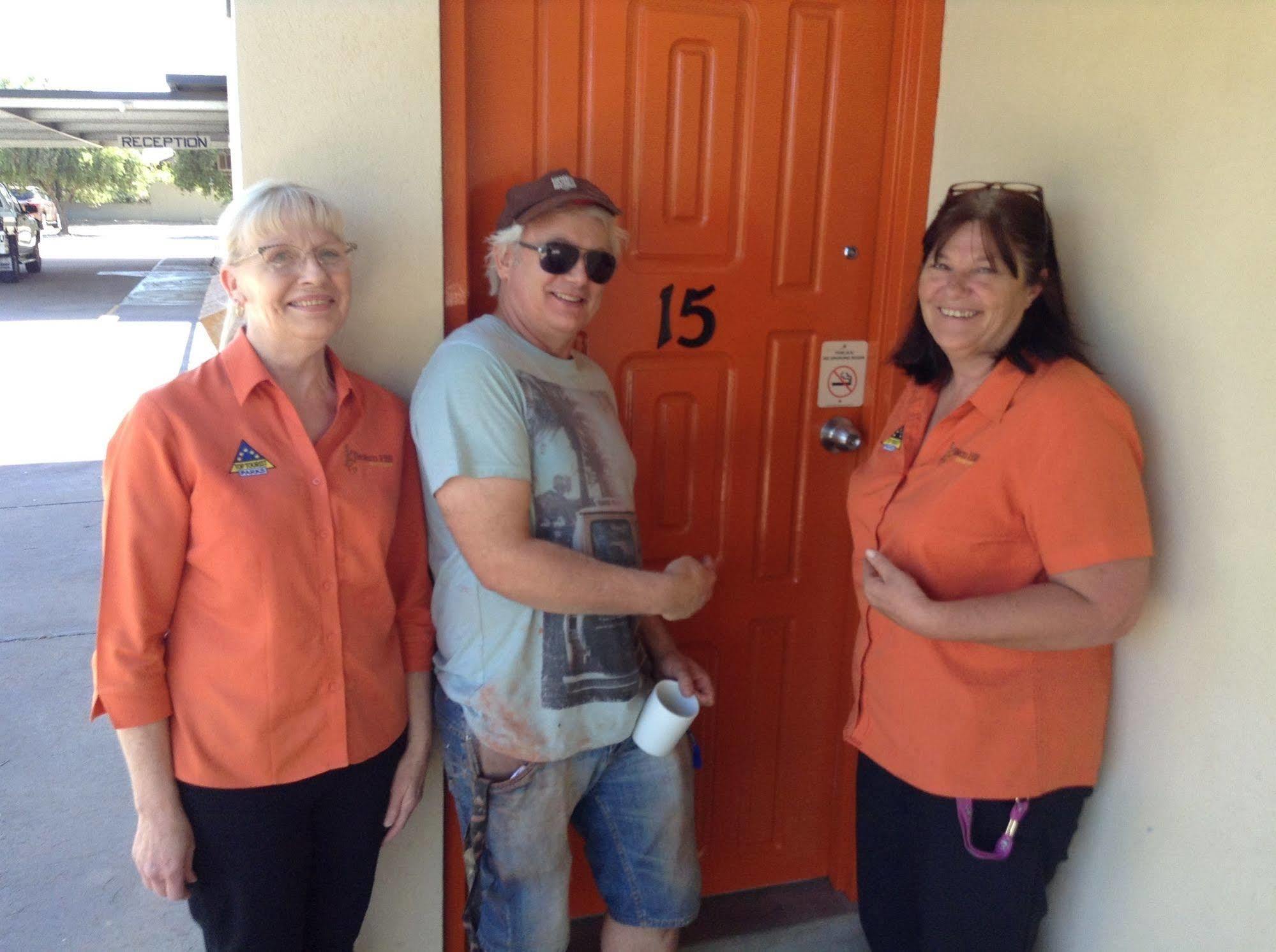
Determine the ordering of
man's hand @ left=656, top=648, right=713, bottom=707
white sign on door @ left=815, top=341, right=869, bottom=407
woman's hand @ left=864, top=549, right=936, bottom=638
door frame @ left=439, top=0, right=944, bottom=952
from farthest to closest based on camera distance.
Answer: white sign on door @ left=815, top=341, right=869, bottom=407
door frame @ left=439, top=0, right=944, bottom=952
man's hand @ left=656, top=648, right=713, bottom=707
woman's hand @ left=864, top=549, right=936, bottom=638

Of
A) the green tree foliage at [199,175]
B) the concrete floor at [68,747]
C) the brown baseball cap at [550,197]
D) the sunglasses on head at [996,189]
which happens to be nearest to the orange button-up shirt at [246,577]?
the brown baseball cap at [550,197]

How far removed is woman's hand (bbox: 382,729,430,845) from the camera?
1.99 metres

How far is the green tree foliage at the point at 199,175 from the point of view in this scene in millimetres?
43969

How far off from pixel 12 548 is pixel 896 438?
19.3ft

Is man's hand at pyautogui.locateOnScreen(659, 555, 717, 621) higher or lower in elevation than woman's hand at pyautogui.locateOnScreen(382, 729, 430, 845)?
higher

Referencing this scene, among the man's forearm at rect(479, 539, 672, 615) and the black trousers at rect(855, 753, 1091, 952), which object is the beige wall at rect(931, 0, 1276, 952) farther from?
the man's forearm at rect(479, 539, 672, 615)

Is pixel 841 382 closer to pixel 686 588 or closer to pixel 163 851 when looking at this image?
pixel 686 588

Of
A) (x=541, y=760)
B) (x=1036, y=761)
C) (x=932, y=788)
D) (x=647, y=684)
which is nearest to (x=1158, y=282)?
(x=1036, y=761)

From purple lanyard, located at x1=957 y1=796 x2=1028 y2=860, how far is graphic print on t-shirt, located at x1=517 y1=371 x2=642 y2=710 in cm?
66

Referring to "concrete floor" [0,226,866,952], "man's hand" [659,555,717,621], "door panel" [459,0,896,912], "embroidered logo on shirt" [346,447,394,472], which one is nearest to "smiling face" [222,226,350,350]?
"embroidered logo on shirt" [346,447,394,472]

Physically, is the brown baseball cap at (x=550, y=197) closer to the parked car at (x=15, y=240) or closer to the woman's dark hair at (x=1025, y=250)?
the woman's dark hair at (x=1025, y=250)

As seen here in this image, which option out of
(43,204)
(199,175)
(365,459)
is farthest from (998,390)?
(199,175)

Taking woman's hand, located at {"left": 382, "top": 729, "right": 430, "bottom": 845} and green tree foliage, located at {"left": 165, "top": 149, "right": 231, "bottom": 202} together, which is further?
green tree foliage, located at {"left": 165, "top": 149, "right": 231, "bottom": 202}

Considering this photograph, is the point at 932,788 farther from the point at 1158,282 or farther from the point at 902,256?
the point at 902,256
